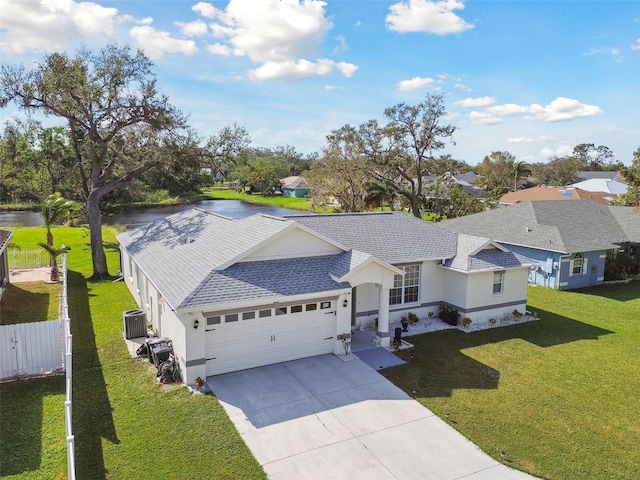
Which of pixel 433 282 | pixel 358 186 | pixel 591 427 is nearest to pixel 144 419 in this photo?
pixel 591 427

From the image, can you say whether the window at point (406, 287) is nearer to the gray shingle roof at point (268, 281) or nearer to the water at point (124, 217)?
the gray shingle roof at point (268, 281)

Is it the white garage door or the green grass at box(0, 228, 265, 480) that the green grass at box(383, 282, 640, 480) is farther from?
the green grass at box(0, 228, 265, 480)

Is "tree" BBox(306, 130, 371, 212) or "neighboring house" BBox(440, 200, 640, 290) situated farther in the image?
"tree" BBox(306, 130, 371, 212)

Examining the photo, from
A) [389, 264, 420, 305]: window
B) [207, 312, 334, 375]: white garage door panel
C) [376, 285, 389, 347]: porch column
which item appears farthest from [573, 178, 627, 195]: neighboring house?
[207, 312, 334, 375]: white garage door panel

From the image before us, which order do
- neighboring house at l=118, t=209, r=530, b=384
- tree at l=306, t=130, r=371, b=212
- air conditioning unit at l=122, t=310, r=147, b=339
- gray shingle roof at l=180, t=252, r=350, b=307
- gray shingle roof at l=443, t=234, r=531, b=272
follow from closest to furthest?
1. gray shingle roof at l=180, t=252, r=350, b=307
2. neighboring house at l=118, t=209, r=530, b=384
3. air conditioning unit at l=122, t=310, r=147, b=339
4. gray shingle roof at l=443, t=234, r=531, b=272
5. tree at l=306, t=130, r=371, b=212

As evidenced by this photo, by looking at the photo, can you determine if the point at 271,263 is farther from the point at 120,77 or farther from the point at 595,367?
the point at 120,77

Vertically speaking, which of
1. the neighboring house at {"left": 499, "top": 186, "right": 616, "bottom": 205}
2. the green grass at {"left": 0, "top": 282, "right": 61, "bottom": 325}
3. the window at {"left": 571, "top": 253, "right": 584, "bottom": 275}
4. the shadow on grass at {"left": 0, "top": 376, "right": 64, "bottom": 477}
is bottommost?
the shadow on grass at {"left": 0, "top": 376, "right": 64, "bottom": 477}

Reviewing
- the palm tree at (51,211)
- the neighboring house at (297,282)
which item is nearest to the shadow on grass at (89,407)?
the neighboring house at (297,282)
